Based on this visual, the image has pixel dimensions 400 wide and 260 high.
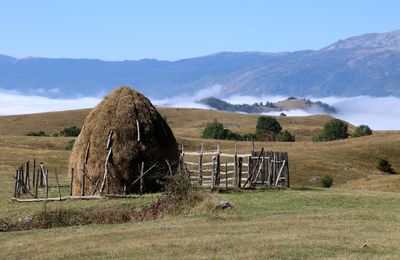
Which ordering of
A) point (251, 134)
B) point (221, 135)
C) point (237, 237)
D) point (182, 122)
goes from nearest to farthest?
point (237, 237), point (221, 135), point (251, 134), point (182, 122)

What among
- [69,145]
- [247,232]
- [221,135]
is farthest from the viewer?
[221,135]

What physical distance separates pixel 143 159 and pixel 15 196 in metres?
6.06

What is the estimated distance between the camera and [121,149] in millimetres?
34219

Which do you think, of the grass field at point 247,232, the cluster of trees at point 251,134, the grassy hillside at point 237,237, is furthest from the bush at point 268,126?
the grassy hillside at point 237,237

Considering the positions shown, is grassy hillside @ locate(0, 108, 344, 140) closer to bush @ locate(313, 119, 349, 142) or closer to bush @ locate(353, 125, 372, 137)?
bush @ locate(353, 125, 372, 137)

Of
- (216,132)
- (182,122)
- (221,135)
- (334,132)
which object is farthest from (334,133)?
(182,122)

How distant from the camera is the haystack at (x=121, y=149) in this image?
3378 centimetres

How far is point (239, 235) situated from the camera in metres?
18.8

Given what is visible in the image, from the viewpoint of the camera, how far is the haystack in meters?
33.8

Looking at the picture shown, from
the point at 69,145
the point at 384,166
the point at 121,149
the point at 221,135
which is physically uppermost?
the point at 121,149

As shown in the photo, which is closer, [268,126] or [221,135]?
[221,135]

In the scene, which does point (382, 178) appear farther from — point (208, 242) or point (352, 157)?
point (208, 242)

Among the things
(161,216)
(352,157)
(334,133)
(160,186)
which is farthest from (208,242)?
(334,133)

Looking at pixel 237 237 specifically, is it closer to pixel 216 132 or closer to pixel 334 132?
pixel 334 132
